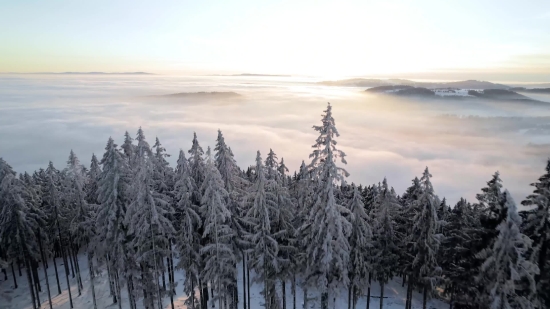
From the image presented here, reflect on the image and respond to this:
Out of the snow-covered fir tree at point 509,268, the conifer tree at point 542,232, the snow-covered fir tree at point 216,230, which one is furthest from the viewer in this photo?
the snow-covered fir tree at point 216,230

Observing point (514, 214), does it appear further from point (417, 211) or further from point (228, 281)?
point (228, 281)

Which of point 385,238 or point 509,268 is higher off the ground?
point 509,268

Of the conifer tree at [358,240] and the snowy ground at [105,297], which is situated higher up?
the conifer tree at [358,240]

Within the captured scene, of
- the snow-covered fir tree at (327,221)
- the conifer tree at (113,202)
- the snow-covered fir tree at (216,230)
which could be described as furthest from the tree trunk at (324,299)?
the conifer tree at (113,202)

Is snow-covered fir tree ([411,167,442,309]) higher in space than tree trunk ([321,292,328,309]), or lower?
higher

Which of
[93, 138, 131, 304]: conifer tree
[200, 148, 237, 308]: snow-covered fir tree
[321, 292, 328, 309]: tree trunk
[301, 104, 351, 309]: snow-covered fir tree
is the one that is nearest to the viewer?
[301, 104, 351, 309]: snow-covered fir tree

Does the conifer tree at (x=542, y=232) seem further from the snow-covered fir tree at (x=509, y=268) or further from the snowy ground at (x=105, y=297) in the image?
the snowy ground at (x=105, y=297)

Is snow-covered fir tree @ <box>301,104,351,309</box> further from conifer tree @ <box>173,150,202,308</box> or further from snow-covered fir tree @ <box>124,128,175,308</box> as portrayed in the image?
snow-covered fir tree @ <box>124,128,175,308</box>

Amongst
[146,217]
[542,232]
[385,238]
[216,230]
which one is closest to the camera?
[542,232]

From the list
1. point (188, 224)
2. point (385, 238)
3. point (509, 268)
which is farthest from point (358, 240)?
point (188, 224)

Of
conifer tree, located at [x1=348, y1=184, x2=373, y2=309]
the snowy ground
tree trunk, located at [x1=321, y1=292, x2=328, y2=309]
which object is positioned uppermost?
conifer tree, located at [x1=348, y1=184, x2=373, y2=309]

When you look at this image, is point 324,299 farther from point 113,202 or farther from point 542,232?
point 113,202

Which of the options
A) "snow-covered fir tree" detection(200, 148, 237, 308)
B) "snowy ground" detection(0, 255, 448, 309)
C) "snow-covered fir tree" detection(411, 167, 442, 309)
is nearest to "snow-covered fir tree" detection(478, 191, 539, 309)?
"snow-covered fir tree" detection(411, 167, 442, 309)
